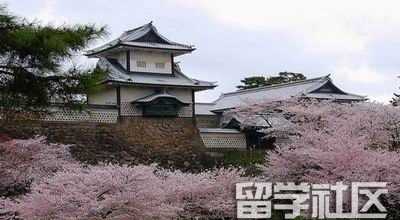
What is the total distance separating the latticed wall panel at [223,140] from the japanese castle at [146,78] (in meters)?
1.21

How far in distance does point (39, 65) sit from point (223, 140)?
9.72m

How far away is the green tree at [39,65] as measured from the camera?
9773 mm

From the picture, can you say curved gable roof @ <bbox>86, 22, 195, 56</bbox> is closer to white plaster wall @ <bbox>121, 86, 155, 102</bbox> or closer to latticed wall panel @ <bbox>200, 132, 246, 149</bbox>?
white plaster wall @ <bbox>121, 86, 155, 102</bbox>

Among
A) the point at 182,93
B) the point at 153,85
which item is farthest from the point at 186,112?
the point at 153,85

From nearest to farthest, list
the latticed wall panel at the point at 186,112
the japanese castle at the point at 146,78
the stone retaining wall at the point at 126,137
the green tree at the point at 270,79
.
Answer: the stone retaining wall at the point at 126,137, the japanese castle at the point at 146,78, the latticed wall panel at the point at 186,112, the green tree at the point at 270,79

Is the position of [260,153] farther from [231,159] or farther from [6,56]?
[6,56]

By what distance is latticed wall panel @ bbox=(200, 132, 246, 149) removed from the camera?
18812mm

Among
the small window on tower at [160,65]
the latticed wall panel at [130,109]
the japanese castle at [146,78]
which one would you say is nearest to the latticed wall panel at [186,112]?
the japanese castle at [146,78]

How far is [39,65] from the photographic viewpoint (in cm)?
1009

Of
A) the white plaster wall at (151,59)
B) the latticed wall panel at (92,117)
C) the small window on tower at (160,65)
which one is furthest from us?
the small window on tower at (160,65)

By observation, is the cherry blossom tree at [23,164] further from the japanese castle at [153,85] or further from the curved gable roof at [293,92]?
the curved gable roof at [293,92]

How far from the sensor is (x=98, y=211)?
664cm

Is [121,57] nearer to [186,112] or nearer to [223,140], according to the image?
[186,112]

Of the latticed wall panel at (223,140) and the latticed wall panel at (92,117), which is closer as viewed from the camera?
the latticed wall panel at (92,117)
